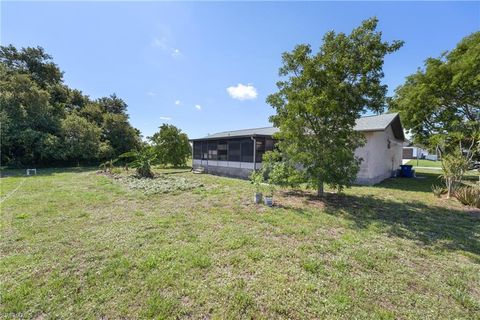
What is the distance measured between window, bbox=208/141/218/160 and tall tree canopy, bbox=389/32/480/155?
41.0 ft

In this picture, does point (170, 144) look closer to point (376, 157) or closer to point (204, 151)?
point (204, 151)

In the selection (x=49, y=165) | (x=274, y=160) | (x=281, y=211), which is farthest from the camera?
(x=49, y=165)

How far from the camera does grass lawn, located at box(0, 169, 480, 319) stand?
2.55 metres

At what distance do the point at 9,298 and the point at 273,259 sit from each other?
11.9ft

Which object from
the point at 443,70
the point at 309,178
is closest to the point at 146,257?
the point at 309,178

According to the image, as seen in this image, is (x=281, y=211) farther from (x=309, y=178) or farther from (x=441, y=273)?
(x=441, y=273)

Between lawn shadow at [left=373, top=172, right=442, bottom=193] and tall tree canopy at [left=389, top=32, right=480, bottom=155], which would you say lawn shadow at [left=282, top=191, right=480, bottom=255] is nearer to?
lawn shadow at [left=373, top=172, right=442, bottom=193]

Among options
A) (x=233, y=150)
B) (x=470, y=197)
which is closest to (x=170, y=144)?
(x=233, y=150)

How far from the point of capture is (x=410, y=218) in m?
6.09

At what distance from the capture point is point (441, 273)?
3.34 m

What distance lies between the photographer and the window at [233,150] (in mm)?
14945

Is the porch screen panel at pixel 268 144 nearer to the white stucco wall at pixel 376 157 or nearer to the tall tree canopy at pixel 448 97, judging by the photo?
the white stucco wall at pixel 376 157

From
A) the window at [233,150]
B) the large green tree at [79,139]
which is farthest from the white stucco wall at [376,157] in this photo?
the large green tree at [79,139]

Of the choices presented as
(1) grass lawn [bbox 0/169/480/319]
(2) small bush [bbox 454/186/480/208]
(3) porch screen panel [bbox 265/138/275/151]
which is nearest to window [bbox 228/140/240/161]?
(3) porch screen panel [bbox 265/138/275/151]
